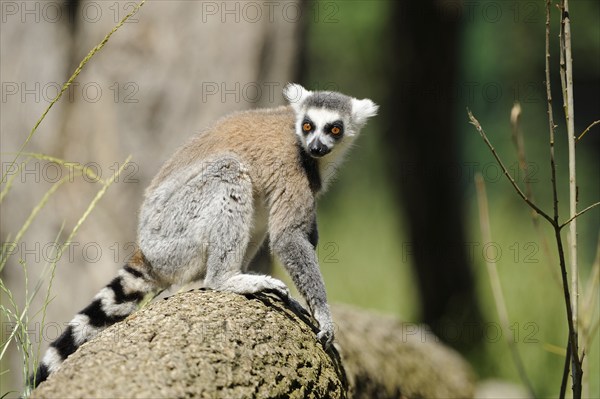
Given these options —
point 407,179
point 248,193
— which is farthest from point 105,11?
point 407,179

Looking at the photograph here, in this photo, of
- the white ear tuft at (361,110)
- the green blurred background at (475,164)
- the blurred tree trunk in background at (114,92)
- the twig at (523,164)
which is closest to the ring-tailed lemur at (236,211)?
the white ear tuft at (361,110)

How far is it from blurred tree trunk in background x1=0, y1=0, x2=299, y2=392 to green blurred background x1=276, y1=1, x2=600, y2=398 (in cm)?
74

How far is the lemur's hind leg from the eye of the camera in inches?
161

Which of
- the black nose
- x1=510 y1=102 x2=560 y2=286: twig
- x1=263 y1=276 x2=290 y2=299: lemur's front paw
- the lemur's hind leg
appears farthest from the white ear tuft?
x1=263 y1=276 x2=290 y2=299: lemur's front paw

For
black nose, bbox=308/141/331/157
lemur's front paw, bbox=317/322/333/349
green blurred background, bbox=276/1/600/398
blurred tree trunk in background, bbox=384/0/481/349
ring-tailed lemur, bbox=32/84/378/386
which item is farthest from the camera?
blurred tree trunk in background, bbox=384/0/481/349

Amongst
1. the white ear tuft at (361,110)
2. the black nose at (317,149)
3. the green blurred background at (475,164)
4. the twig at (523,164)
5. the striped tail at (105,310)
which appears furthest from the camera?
the green blurred background at (475,164)

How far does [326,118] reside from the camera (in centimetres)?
488

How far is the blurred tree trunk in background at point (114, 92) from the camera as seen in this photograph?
271 inches

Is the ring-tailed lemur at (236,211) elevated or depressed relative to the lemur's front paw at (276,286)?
elevated

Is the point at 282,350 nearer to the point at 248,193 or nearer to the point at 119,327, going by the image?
the point at 119,327

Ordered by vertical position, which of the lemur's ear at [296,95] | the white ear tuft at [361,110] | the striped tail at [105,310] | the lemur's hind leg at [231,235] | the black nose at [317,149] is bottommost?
the striped tail at [105,310]

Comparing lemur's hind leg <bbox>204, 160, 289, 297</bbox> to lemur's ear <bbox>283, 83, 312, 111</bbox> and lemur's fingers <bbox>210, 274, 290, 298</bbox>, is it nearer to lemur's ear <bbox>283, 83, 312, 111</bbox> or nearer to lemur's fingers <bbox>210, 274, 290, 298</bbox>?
lemur's fingers <bbox>210, 274, 290, 298</bbox>

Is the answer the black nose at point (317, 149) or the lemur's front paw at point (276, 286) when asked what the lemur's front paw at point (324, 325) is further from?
the black nose at point (317, 149)

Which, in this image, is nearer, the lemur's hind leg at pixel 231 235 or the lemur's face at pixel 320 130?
the lemur's hind leg at pixel 231 235
